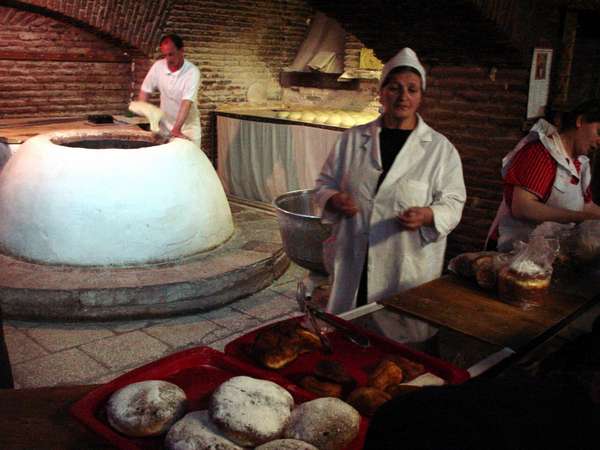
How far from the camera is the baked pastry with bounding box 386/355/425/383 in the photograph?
1705 millimetres

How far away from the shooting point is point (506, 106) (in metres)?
5.57

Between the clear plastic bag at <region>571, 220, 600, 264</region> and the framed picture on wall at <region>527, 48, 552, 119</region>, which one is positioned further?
the framed picture on wall at <region>527, 48, 552, 119</region>

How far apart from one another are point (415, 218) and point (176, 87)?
5.22 m

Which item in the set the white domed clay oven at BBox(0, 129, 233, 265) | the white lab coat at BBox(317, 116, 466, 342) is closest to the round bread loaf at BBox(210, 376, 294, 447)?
the white lab coat at BBox(317, 116, 466, 342)

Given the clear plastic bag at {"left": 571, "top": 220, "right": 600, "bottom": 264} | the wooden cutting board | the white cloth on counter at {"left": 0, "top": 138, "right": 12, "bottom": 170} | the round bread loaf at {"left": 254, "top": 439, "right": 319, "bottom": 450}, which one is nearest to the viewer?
the round bread loaf at {"left": 254, "top": 439, "right": 319, "bottom": 450}

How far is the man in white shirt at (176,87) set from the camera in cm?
714

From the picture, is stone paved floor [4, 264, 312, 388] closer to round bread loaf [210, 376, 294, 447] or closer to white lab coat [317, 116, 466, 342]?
white lab coat [317, 116, 466, 342]

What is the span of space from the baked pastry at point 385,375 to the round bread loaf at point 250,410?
0.27 meters

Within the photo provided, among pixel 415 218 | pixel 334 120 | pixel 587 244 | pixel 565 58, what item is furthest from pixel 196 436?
pixel 334 120

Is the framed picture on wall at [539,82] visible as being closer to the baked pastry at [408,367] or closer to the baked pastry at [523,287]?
the baked pastry at [523,287]

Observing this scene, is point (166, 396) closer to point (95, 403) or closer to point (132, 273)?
point (95, 403)

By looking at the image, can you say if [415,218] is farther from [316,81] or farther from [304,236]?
[316,81]

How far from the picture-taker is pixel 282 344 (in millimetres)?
1813

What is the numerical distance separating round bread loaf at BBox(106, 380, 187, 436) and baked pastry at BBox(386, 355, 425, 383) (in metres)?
0.62
